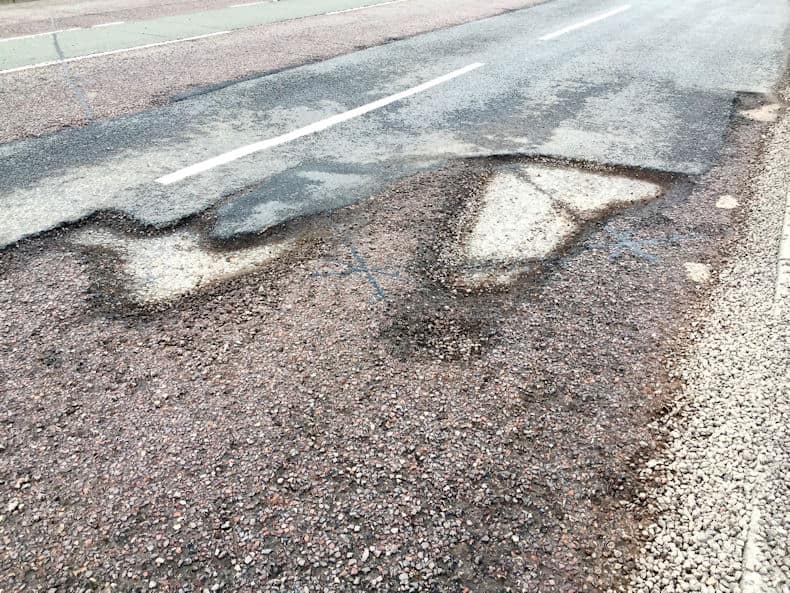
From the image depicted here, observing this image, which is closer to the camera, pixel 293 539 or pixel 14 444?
pixel 293 539

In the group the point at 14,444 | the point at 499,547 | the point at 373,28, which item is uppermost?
the point at 373,28

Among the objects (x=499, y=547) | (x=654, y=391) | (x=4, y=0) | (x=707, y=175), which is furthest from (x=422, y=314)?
(x=4, y=0)

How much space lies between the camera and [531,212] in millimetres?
4469

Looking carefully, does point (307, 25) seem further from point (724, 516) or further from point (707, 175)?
point (724, 516)

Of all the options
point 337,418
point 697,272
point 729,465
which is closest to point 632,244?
point 697,272

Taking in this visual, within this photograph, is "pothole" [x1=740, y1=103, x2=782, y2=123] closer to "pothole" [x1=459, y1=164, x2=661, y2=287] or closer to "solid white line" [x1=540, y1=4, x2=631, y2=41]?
"pothole" [x1=459, y1=164, x2=661, y2=287]

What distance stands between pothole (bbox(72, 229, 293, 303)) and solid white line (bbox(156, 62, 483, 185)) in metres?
0.96

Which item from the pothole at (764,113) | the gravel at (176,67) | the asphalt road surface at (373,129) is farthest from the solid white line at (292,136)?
the pothole at (764,113)

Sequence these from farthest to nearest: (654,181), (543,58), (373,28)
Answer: (373,28)
(543,58)
(654,181)

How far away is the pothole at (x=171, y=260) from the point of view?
351 centimetres

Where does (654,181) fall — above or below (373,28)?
below

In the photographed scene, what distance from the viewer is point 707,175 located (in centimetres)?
518

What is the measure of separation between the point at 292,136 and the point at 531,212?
2.54 meters

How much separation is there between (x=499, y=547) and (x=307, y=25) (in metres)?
11.2
